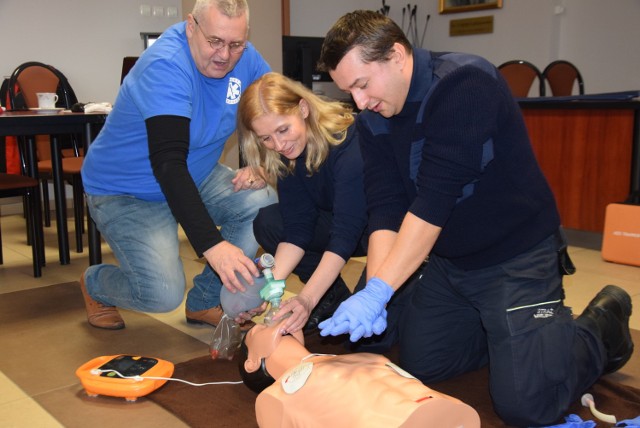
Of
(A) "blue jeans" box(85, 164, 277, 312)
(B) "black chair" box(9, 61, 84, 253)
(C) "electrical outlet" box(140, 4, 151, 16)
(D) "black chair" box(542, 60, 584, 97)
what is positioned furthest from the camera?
(C) "electrical outlet" box(140, 4, 151, 16)

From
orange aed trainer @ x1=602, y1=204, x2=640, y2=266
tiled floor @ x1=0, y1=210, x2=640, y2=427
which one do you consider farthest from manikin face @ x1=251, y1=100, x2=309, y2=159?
orange aed trainer @ x1=602, y1=204, x2=640, y2=266

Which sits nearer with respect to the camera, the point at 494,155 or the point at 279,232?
the point at 494,155

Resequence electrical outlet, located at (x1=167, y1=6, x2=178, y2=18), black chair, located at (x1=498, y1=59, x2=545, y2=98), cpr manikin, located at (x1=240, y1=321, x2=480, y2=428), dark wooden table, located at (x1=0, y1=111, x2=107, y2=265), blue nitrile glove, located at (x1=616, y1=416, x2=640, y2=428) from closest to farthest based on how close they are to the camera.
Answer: cpr manikin, located at (x1=240, y1=321, x2=480, y2=428)
blue nitrile glove, located at (x1=616, y1=416, x2=640, y2=428)
dark wooden table, located at (x1=0, y1=111, x2=107, y2=265)
black chair, located at (x1=498, y1=59, x2=545, y2=98)
electrical outlet, located at (x1=167, y1=6, x2=178, y2=18)

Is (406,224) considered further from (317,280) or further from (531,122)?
(531,122)

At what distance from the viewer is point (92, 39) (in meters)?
4.93

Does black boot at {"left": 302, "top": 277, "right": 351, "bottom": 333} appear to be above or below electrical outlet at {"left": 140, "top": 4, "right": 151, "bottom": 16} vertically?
below

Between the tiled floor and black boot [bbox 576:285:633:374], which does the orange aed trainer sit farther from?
black boot [bbox 576:285:633:374]

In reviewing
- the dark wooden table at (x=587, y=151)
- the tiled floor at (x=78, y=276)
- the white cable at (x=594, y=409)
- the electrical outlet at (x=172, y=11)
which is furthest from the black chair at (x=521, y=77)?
the white cable at (x=594, y=409)

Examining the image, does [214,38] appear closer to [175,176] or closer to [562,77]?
[175,176]

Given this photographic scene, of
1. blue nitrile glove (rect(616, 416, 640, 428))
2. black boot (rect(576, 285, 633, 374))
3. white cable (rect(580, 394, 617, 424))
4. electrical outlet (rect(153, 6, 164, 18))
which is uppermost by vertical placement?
electrical outlet (rect(153, 6, 164, 18))

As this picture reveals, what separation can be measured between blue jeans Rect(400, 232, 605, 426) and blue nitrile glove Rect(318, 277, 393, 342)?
37 centimetres

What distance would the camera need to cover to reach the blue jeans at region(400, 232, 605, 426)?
1.55 meters

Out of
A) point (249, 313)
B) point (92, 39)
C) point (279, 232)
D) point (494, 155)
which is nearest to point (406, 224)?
point (494, 155)

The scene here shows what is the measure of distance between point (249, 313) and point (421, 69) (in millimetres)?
871
